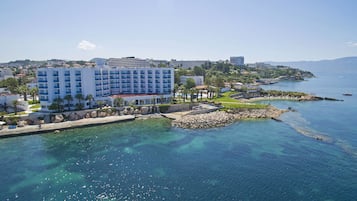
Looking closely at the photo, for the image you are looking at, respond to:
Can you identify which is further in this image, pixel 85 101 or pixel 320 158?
pixel 85 101

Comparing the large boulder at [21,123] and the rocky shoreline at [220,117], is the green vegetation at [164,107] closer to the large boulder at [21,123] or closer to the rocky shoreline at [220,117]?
the rocky shoreline at [220,117]

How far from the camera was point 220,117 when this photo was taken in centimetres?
6253

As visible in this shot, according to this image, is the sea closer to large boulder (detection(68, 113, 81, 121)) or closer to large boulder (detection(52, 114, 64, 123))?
large boulder (detection(52, 114, 64, 123))

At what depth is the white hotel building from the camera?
204 ft

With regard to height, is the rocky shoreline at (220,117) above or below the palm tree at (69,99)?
below

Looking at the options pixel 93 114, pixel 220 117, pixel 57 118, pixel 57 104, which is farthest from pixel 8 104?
pixel 220 117

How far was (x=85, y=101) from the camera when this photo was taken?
217 feet

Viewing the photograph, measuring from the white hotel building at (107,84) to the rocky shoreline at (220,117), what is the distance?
1693 centimetres

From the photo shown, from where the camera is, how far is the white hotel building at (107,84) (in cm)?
6206

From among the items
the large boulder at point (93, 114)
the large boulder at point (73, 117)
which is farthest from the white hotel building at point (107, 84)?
the large boulder at point (93, 114)

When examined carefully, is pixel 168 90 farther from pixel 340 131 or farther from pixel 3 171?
pixel 3 171

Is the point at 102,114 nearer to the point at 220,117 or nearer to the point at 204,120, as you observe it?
the point at 204,120

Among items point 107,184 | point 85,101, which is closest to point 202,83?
point 85,101

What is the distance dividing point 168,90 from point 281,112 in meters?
35.4
